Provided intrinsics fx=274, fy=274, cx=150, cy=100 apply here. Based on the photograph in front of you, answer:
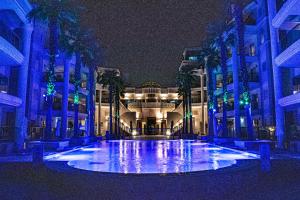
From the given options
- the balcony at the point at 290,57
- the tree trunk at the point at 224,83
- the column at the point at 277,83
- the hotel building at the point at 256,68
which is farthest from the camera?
the hotel building at the point at 256,68

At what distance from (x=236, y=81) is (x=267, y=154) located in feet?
100

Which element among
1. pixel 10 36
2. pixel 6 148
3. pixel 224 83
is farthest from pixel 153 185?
pixel 224 83

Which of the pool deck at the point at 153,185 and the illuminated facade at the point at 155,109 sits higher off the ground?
the illuminated facade at the point at 155,109

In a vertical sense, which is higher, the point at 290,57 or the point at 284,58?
the point at 284,58

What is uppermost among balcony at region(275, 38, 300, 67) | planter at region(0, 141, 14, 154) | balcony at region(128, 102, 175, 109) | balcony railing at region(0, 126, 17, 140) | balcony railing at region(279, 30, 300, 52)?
balcony railing at region(279, 30, 300, 52)

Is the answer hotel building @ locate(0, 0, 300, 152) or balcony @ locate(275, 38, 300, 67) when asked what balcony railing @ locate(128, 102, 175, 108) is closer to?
hotel building @ locate(0, 0, 300, 152)

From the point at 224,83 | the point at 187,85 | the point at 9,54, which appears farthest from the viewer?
the point at 187,85

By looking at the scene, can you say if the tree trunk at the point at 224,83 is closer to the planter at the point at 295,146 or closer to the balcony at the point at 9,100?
the planter at the point at 295,146

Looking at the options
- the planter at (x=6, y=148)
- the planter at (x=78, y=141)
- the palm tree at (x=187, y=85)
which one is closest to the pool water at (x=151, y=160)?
the planter at (x=6, y=148)

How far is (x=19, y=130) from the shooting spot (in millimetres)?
26328

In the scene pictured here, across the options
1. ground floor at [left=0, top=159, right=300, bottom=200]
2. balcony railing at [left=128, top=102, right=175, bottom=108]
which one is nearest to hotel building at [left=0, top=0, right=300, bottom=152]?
balcony railing at [left=128, top=102, right=175, bottom=108]

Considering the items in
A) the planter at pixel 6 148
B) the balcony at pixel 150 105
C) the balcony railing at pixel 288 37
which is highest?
the balcony railing at pixel 288 37

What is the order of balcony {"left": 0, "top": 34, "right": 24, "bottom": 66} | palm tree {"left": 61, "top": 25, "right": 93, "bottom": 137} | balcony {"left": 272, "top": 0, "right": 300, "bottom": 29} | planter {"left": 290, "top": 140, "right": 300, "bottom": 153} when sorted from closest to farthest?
balcony {"left": 272, "top": 0, "right": 300, "bottom": 29} → balcony {"left": 0, "top": 34, "right": 24, "bottom": 66} → planter {"left": 290, "top": 140, "right": 300, "bottom": 153} → palm tree {"left": 61, "top": 25, "right": 93, "bottom": 137}

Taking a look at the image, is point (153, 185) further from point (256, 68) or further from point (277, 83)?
point (256, 68)
